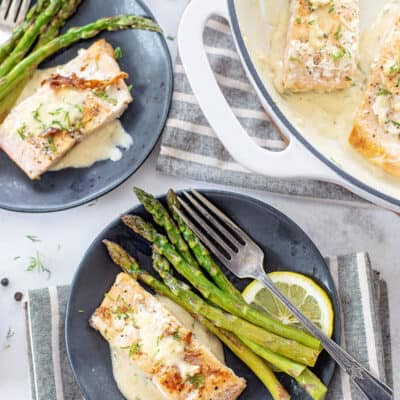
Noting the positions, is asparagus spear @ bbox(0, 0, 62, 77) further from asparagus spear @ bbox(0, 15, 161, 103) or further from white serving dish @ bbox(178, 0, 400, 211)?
white serving dish @ bbox(178, 0, 400, 211)

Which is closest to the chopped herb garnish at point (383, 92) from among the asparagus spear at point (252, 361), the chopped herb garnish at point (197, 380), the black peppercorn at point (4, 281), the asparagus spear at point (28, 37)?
the asparagus spear at point (252, 361)

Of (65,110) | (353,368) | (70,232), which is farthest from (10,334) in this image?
(353,368)

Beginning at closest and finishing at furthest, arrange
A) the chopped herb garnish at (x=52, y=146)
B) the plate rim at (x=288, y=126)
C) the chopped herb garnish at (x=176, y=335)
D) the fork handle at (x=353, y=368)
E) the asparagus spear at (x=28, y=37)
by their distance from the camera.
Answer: the plate rim at (x=288, y=126), the fork handle at (x=353, y=368), the chopped herb garnish at (x=176, y=335), the chopped herb garnish at (x=52, y=146), the asparagus spear at (x=28, y=37)

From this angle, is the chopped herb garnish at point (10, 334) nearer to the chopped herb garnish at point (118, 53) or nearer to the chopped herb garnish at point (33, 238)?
the chopped herb garnish at point (33, 238)

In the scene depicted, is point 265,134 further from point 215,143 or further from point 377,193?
point 377,193

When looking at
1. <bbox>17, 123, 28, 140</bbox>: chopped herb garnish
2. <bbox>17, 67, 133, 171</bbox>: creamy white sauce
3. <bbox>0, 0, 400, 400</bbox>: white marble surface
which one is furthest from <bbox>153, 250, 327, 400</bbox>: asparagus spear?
<bbox>17, 123, 28, 140</bbox>: chopped herb garnish

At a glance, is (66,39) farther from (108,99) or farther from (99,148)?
(99,148)
